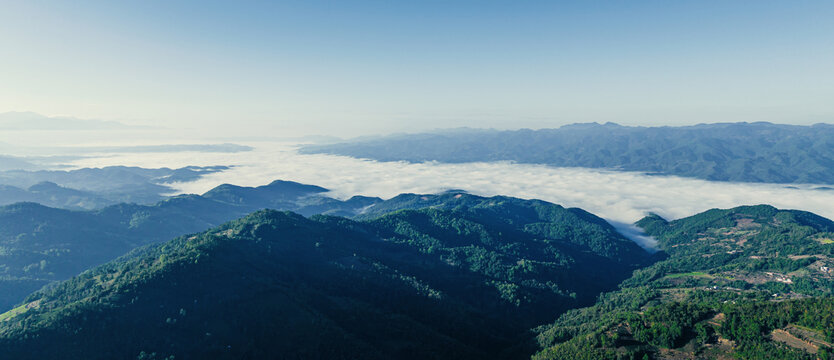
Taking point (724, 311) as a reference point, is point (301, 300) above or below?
below

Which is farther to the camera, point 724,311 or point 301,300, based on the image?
point 301,300

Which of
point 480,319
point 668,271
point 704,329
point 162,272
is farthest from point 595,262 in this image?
point 162,272

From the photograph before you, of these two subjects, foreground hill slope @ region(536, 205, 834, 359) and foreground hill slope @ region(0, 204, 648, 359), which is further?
foreground hill slope @ region(0, 204, 648, 359)

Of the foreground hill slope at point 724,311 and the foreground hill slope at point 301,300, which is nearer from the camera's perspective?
the foreground hill slope at point 724,311

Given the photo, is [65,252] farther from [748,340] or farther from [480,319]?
[748,340]
